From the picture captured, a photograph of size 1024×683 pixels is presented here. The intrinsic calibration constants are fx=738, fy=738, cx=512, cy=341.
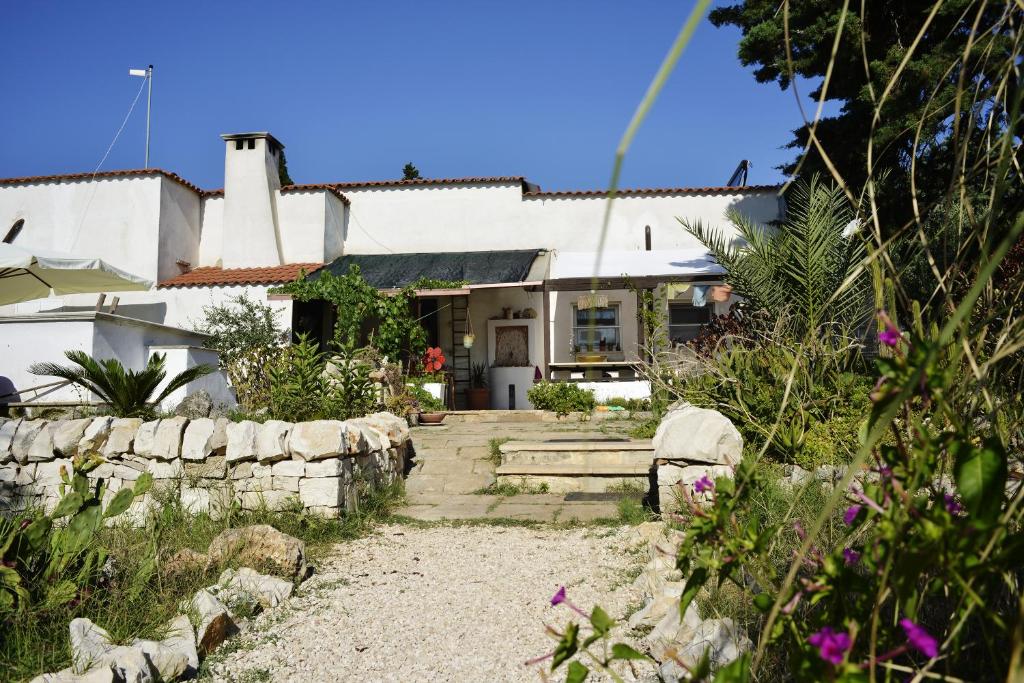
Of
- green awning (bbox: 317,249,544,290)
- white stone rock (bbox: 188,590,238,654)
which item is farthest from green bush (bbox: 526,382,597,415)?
white stone rock (bbox: 188,590,238,654)

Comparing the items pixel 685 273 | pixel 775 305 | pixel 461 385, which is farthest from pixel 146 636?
pixel 461 385

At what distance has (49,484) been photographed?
247 inches

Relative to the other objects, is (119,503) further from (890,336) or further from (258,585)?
(890,336)

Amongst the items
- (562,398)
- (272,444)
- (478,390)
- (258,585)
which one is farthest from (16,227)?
(258,585)

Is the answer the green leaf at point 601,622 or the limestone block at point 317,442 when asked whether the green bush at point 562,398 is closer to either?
the limestone block at point 317,442

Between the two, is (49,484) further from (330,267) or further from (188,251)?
(188,251)

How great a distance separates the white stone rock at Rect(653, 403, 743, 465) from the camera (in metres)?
5.75

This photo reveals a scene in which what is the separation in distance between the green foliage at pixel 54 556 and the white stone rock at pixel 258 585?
0.66 m

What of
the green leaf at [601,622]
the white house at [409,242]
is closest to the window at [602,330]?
the white house at [409,242]

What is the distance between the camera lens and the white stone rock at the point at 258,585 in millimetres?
4113

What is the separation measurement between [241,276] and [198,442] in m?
9.53

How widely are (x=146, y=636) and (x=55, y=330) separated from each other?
821 centimetres

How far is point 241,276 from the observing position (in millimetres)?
14898

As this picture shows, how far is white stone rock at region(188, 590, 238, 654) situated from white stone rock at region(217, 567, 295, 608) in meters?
0.29
